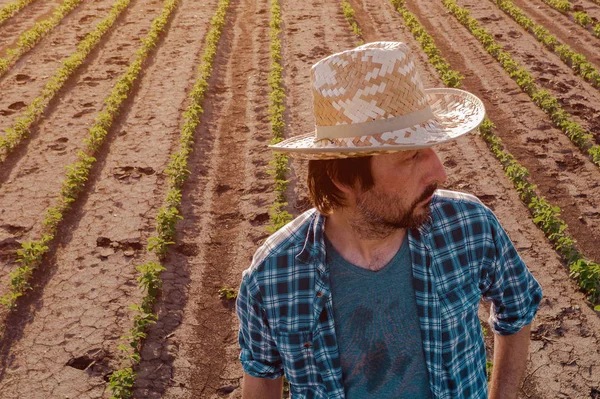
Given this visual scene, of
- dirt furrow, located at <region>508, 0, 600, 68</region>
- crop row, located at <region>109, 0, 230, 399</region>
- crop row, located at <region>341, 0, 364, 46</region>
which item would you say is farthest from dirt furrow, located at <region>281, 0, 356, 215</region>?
dirt furrow, located at <region>508, 0, 600, 68</region>

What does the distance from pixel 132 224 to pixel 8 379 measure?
7.91ft

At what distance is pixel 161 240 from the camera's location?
273 inches

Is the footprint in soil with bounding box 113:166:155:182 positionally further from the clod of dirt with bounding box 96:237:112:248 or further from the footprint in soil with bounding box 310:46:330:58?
the footprint in soil with bounding box 310:46:330:58

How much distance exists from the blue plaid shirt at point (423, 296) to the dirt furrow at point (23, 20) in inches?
507

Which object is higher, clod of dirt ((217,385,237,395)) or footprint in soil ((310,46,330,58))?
clod of dirt ((217,385,237,395))

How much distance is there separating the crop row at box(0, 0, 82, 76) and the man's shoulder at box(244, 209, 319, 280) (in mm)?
11499

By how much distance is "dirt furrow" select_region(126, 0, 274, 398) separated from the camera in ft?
18.2

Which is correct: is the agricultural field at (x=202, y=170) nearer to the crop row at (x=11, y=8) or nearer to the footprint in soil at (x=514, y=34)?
the footprint in soil at (x=514, y=34)

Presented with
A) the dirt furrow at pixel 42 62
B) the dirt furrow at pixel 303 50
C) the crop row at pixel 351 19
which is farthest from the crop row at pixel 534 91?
the dirt furrow at pixel 42 62

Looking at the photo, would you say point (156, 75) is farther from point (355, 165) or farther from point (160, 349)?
point (355, 165)

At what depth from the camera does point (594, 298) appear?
596cm

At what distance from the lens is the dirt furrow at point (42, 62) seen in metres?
11.1

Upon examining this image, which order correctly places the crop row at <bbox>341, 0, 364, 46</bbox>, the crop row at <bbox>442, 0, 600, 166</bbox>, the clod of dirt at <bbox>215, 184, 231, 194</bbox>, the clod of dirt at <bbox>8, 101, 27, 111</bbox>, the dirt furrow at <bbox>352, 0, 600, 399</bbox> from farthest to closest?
the crop row at <bbox>341, 0, 364, 46</bbox>
the clod of dirt at <bbox>8, 101, 27, 111</bbox>
the crop row at <bbox>442, 0, 600, 166</bbox>
the clod of dirt at <bbox>215, 184, 231, 194</bbox>
the dirt furrow at <bbox>352, 0, 600, 399</bbox>

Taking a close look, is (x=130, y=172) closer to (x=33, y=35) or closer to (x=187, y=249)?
(x=187, y=249)
